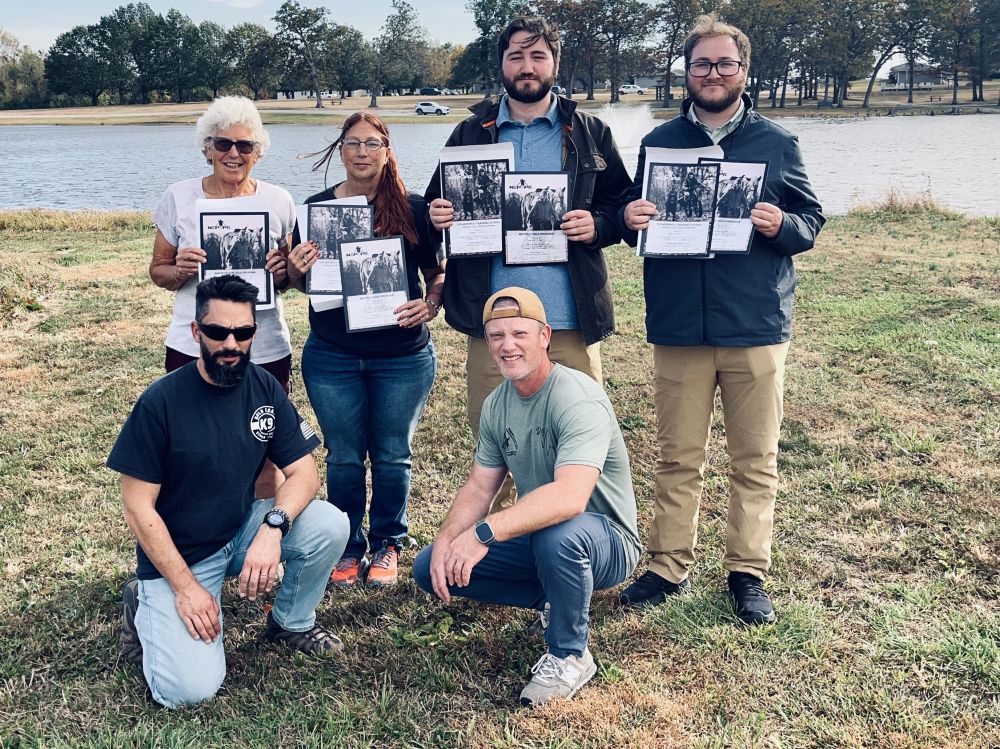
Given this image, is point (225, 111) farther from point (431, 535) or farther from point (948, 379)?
point (948, 379)

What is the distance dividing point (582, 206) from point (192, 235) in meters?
1.85

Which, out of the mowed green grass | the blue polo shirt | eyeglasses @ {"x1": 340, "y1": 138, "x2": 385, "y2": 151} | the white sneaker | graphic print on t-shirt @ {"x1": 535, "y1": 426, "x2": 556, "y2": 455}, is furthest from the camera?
the blue polo shirt

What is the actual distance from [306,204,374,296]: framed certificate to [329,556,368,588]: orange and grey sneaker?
145cm

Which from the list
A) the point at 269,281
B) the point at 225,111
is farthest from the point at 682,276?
the point at 225,111

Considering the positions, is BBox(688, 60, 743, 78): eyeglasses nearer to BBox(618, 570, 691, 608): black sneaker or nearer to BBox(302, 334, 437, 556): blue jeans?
BBox(302, 334, 437, 556): blue jeans

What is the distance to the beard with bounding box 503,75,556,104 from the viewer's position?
12.4ft

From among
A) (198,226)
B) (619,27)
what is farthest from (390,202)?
(619,27)

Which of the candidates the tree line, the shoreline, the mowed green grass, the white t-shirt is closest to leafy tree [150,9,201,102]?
the tree line

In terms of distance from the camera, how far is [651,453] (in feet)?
19.9

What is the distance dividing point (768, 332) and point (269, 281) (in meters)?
2.36

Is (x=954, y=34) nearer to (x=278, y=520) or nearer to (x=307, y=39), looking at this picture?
(x=307, y=39)

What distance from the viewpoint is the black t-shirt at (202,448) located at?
3.29 metres

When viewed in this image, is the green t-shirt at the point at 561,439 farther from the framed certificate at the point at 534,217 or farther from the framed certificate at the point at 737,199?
the framed certificate at the point at 737,199

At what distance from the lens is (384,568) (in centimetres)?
429
